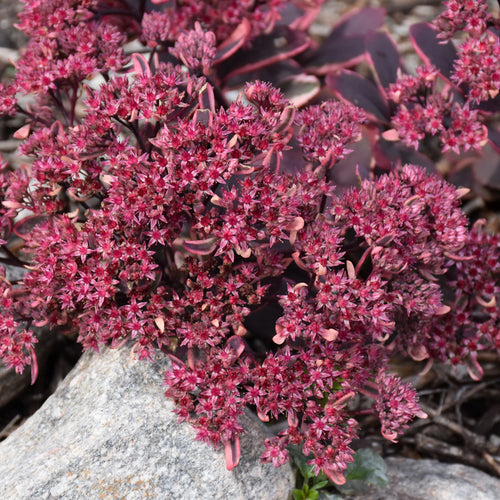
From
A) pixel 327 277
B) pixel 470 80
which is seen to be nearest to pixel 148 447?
pixel 327 277

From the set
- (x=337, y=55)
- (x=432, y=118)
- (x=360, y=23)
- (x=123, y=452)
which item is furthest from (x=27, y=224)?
(x=360, y=23)

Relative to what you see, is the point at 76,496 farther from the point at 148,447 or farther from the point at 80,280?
the point at 80,280

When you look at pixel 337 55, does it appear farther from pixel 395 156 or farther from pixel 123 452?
pixel 123 452

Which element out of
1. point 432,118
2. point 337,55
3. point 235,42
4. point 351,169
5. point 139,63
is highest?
point 139,63

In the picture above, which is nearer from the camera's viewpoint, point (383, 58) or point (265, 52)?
point (383, 58)

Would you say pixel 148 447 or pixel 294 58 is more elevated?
pixel 294 58

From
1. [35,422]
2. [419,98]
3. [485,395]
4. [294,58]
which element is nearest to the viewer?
[35,422]
